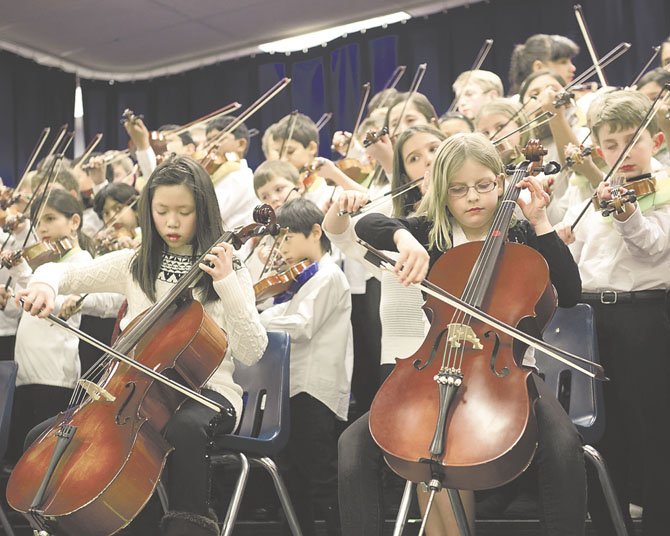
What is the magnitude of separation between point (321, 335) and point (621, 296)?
0.88 m

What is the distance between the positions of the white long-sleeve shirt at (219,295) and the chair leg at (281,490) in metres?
0.15

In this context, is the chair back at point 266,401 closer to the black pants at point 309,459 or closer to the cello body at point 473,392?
the black pants at point 309,459

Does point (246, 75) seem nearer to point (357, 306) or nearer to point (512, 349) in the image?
point (357, 306)

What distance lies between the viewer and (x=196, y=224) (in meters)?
2.31

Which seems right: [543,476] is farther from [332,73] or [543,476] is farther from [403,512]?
[332,73]

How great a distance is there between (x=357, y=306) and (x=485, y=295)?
4.77 ft

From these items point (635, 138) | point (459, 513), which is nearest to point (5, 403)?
point (459, 513)

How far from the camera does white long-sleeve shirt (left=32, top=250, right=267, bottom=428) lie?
2146 mm

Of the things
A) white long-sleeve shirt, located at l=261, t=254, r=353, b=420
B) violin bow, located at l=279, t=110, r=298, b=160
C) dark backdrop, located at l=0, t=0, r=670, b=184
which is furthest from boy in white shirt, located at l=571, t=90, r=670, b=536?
dark backdrop, located at l=0, t=0, r=670, b=184

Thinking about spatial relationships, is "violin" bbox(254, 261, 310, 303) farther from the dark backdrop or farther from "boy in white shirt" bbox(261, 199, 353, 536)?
the dark backdrop

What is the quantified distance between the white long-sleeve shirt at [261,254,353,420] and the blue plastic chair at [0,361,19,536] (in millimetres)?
731

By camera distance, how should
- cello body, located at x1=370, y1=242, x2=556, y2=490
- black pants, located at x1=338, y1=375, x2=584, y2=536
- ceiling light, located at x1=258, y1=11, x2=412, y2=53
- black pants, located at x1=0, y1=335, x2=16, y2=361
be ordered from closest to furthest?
cello body, located at x1=370, y1=242, x2=556, y2=490
black pants, located at x1=338, y1=375, x2=584, y2=536
black pants, located at x1=0, y1=335, x2=16, y2=361
ceiling light, located at x1=258, y1=11, x2=412, y2=53

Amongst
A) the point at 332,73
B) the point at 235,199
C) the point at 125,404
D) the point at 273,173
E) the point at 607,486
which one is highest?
the point at 332,73

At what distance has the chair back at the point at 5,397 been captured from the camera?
245 centimetres
